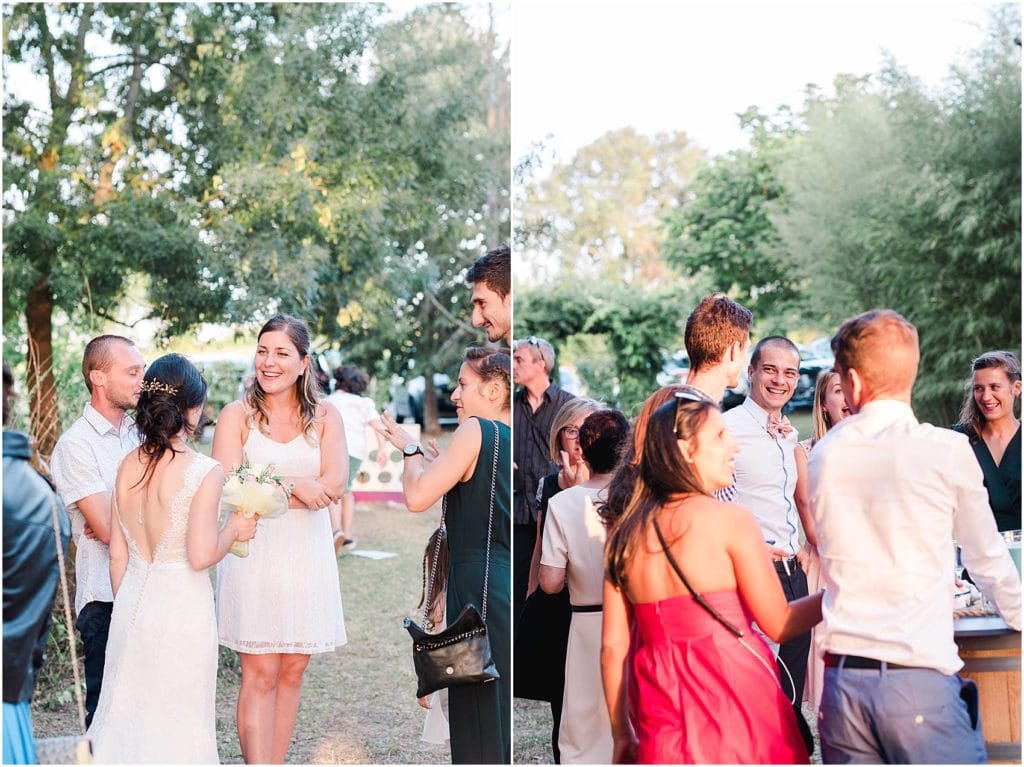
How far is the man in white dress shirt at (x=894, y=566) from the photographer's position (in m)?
2.18

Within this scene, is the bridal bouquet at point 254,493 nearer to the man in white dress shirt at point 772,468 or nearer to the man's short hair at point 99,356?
the man's short hair at point 99,356

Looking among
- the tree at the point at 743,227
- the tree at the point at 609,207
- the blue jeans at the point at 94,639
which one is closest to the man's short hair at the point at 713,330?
the blue jeans at the point at 94,639

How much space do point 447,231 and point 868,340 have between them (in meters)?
11.1

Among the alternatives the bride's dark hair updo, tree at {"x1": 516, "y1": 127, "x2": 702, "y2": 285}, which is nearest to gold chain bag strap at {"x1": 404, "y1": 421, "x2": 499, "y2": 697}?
the bride's dark hair updo

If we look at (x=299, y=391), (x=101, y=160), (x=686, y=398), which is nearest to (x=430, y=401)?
(x=101, y=160)

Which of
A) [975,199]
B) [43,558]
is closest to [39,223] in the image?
[43,558]

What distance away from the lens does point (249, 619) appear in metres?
3.40

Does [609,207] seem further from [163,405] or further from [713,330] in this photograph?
[163,405]

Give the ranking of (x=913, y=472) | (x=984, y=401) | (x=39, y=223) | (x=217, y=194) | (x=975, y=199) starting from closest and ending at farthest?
(x=913, y=472) < (x=984, y=401) < (x=39, y=223) < (x=217, y=194) < (x=975, y=199)

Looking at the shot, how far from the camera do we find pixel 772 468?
3.39m

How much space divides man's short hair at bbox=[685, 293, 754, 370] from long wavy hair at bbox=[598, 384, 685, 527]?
1.42 ft

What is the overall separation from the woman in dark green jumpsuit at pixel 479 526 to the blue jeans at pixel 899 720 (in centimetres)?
109

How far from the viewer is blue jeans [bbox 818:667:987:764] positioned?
2154mm

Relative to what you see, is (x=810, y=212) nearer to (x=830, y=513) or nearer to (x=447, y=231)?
(x=447, y=231)
